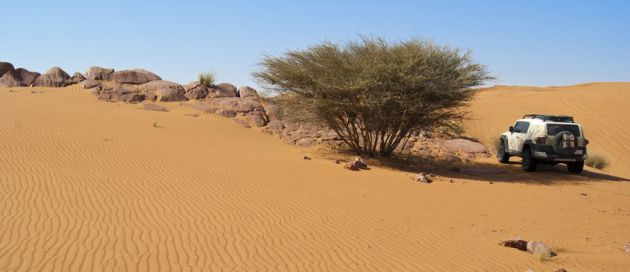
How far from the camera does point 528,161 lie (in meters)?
16.9

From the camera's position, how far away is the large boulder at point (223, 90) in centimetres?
2652

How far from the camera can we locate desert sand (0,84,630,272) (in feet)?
22.3

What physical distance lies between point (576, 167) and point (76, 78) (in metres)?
22.8

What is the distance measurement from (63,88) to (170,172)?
55.4 ft

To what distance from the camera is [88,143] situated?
623 inches

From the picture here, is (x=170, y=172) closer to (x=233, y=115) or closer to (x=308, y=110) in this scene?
(x=308, y=110)

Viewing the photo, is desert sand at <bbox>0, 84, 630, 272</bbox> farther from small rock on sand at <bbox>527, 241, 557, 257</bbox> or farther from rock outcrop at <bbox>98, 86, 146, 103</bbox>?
rock outcrop at <bbox>98, 86, 146, 103</bbox>

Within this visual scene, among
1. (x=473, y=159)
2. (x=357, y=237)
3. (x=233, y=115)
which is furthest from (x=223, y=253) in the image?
(x=233, y=115)

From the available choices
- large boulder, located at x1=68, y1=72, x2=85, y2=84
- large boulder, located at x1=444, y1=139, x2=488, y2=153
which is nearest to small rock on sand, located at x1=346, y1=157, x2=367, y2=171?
large boulder, located at x1=444, y1=139, x2=488, y2=153

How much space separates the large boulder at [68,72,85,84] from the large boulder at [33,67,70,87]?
0.20 metres

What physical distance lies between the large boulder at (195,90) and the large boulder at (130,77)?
220 centimetres

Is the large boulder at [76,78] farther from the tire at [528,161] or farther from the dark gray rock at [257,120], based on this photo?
the tire at [528,161]

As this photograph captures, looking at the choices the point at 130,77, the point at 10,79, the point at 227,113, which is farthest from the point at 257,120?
the point at 10,79

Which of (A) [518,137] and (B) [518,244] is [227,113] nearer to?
(A) [518,137]
